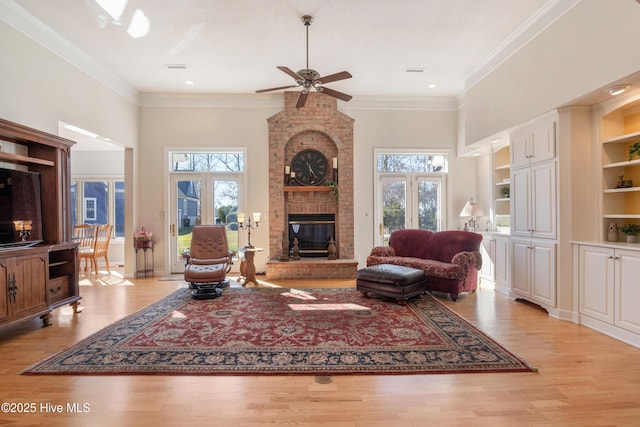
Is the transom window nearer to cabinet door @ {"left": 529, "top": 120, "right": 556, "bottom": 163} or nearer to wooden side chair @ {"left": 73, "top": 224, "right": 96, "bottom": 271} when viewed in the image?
wooden side chair @ {"left": 73, "top": 224, "right": 96, "bottom": 271}

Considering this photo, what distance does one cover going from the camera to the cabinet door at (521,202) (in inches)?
173

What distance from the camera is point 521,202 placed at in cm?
453

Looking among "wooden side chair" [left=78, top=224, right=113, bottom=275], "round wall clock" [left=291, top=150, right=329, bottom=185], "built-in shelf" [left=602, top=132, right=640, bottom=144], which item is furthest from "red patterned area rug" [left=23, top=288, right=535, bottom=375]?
"wooden side chair" [left=78, top=224, right=113, bottom=275]

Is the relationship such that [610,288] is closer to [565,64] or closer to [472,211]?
[565,64]

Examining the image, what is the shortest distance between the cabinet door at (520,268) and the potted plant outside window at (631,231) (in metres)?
1.04

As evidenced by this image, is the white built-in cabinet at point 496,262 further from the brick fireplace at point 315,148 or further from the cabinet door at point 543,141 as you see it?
the brick fireplace at point 315,148

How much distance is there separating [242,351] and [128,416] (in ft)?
3.34

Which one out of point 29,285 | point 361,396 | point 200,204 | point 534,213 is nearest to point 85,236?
point 200,204

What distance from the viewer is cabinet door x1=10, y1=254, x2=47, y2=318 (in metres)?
3.22

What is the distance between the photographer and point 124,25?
4094mm

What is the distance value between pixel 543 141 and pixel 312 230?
4267 millimetres

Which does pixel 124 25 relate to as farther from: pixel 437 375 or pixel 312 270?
pixel 437 375

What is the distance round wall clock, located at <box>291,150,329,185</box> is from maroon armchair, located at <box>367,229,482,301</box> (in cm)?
205

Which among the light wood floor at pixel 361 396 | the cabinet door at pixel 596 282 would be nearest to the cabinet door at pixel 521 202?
the cabinet door at pixel 596 282
